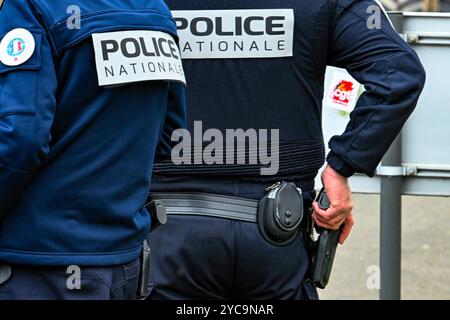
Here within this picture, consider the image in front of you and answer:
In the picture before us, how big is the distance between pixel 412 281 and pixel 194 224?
3.13m

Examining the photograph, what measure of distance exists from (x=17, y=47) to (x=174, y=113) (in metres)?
0.71

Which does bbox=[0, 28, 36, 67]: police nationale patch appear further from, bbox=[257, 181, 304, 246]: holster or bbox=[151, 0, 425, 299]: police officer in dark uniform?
bbox=[257, 181, 304, 246]: holster

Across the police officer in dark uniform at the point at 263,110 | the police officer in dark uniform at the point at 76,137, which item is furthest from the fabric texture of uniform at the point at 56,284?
the police officer in dark uniform at the point at 263,110

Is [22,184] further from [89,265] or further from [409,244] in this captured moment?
[409,244]

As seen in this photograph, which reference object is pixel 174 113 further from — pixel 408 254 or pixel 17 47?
pixel 408 254

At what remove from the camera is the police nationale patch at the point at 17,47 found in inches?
102

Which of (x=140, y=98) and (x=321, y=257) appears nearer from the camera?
(x=140, y=98)

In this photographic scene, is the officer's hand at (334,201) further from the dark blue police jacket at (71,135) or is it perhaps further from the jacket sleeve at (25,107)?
the jacket sleeve at (25,107)

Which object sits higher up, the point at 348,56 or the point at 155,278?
the point at 348,56

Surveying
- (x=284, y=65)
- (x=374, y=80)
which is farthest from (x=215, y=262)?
(x=374, y=80)

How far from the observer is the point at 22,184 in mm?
2664

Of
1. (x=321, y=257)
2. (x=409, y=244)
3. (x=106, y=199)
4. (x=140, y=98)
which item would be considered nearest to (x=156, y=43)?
(x=140, y=98)

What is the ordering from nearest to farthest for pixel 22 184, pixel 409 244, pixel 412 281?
pixel 22 184, pixel 412 281, pixel 409 244

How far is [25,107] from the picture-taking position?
260 cm
